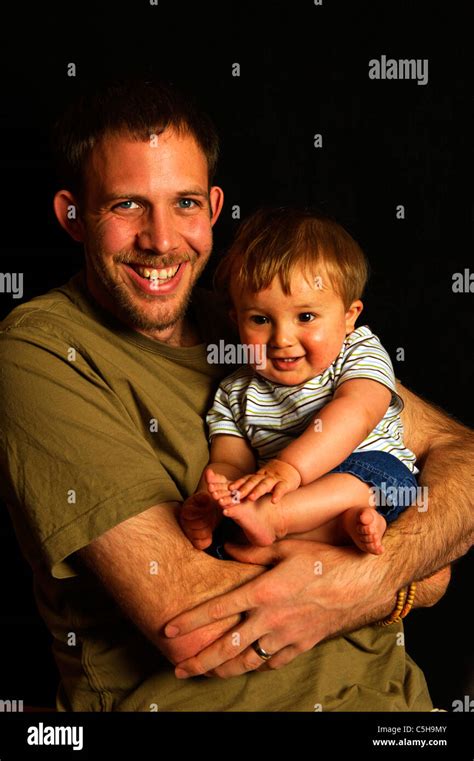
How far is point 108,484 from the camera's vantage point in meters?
1.99

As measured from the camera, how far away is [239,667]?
6.65 feet

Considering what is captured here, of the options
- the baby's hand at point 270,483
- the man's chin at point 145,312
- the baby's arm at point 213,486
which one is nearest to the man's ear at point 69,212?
the man's chin at point 145,312

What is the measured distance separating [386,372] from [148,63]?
1.34 meters

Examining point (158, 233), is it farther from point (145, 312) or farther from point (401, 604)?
point (401, 604)

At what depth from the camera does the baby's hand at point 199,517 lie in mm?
1986

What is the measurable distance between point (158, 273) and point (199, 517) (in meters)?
0.68

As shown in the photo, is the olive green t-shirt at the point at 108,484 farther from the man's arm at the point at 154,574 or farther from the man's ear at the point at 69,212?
the man's ear at the point at 69,212

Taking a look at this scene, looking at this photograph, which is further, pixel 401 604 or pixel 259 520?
pixel 401 604

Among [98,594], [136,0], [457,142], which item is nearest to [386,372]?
[98,594]

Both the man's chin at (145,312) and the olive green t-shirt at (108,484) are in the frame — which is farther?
the man's chin at (145,312)

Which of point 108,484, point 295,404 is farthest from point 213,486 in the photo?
point 295,404

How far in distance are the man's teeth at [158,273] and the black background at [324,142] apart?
0.58m

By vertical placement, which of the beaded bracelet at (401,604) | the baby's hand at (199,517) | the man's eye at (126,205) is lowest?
the beaded bracelet at (401,604)

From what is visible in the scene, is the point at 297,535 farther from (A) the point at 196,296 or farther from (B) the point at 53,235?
(B) the point at 53,235
